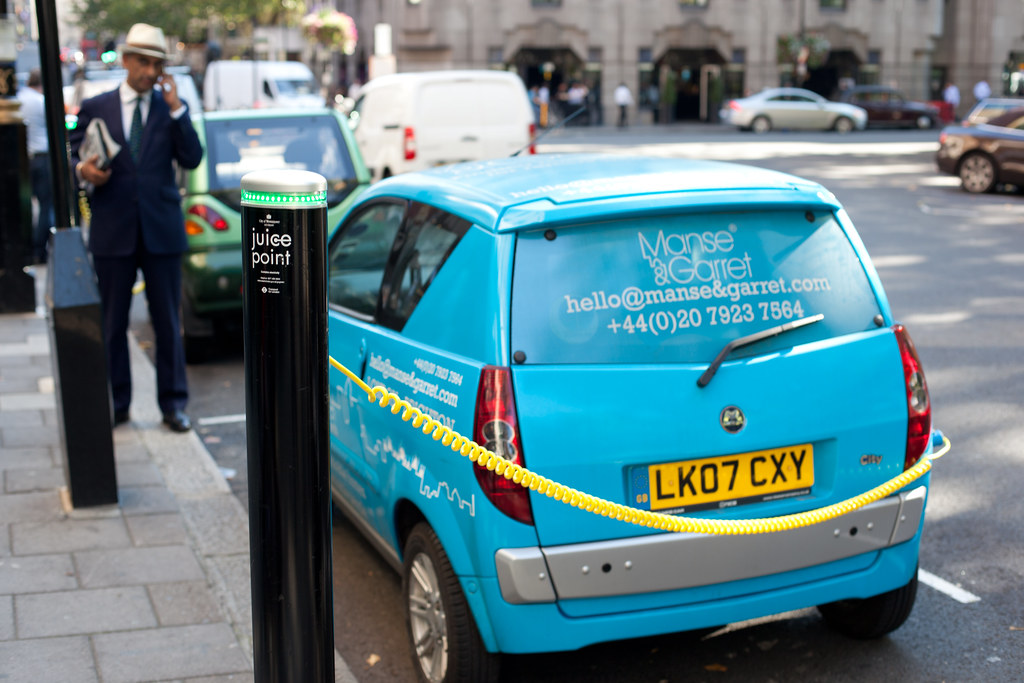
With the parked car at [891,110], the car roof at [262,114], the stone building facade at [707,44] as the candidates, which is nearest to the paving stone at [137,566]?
the car roof at [262,114]

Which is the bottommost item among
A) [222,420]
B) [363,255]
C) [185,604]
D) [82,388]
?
[222,420]

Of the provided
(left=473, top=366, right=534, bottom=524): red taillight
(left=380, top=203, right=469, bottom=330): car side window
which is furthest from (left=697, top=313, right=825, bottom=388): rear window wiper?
(left=380, top=203, right=469, bottom=330): car side window

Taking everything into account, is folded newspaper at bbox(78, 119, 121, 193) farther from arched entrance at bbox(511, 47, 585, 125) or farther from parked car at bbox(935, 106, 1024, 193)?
arched entrance at bbox(511, 47, 585, 125)

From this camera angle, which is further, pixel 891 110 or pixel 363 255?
pixel 891 110

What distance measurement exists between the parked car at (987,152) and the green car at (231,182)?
44.9ft

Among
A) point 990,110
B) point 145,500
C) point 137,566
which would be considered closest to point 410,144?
point 145,500

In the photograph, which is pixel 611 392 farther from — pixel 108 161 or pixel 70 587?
pixel 108 161

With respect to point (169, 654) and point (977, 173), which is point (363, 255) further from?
point (977, 173)

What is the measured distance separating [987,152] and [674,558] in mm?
18441

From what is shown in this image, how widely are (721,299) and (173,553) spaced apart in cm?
257

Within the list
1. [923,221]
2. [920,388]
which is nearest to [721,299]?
[920,388]

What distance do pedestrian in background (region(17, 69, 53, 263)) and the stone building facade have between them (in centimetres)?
3875

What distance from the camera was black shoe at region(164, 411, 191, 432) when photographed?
6586 mm

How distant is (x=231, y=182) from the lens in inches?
353
